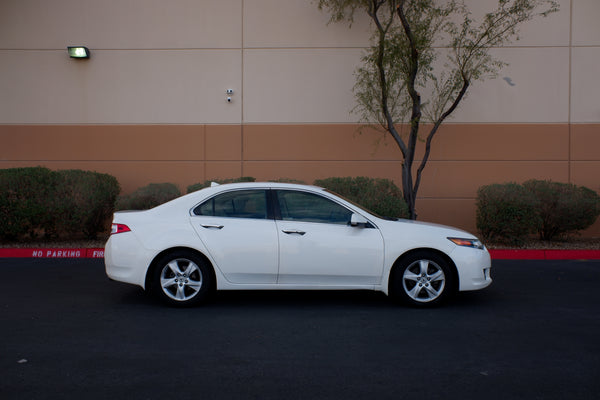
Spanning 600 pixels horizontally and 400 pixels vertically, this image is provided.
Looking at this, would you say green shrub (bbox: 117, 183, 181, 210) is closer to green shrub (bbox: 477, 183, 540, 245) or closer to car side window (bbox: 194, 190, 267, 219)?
car side window (bbox: 194, 190, 267, 219)

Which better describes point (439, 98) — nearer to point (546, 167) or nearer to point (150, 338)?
point (546, 167)

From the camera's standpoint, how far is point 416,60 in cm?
1098

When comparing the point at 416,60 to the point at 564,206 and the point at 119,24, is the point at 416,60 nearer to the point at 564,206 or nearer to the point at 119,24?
the point at 564,206

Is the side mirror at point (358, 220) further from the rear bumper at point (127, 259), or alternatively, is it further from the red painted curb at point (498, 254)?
the red painted curb at point (498, 254)

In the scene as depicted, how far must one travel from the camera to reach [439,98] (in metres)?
12.3

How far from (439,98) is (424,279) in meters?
7.13

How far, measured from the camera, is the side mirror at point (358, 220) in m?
6.24

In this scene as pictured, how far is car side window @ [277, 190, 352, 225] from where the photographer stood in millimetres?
6410

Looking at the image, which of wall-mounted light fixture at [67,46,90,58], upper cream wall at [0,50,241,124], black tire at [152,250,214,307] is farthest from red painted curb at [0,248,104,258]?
wall-mounted light fixture at [67,46,90,58]

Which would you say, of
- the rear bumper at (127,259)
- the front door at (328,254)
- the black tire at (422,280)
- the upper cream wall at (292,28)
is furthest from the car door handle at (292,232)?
the upper cream wall at (292,28)

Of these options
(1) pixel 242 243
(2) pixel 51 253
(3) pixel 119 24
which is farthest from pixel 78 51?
(1) pixel 242 243

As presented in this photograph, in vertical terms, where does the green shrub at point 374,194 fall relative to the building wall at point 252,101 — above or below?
below

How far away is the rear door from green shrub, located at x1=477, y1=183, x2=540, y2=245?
6363 millimetres

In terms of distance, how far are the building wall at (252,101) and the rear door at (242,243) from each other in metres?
6.83
